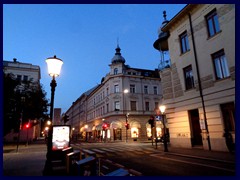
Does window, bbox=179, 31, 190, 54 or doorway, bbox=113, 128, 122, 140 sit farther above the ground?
window, bbox=179, 31, 190, 54

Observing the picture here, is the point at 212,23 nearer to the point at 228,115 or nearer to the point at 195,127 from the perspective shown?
the point at 228,115

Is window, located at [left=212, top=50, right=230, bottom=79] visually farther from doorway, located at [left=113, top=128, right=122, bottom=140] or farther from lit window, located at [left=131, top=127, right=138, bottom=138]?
doorway, located at [left=113, top=128, right=122, bottom=140]

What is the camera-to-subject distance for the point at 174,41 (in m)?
18.2

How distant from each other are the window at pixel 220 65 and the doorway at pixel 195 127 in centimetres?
390

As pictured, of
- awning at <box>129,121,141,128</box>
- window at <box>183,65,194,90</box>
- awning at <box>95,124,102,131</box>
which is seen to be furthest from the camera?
awning at <box>95,124,102,131</box>

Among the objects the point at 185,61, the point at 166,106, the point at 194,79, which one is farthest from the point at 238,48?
the point at 166,106

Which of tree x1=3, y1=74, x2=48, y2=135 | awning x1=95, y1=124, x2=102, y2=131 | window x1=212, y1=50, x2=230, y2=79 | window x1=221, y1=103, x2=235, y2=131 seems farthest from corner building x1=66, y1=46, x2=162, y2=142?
window x1=221, y1=103, x2=235, y2=131

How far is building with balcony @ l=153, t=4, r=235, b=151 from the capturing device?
41.7 ft

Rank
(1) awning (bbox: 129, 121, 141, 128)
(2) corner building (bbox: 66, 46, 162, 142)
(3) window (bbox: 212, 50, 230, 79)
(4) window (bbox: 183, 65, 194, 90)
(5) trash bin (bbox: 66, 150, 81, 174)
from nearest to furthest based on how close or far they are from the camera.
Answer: (5) trash bin (bbox: 66, 150, 81, 174)
(3) window (bbox: 212, 50, 230, 79)
(4) window (bbox: 183, 65, 194, 90)
(2) corner building (bbox: 66, 46, 162, 142)
(1) awning (bbox: 129, 121, 141, 128)

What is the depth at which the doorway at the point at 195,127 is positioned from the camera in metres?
15.7

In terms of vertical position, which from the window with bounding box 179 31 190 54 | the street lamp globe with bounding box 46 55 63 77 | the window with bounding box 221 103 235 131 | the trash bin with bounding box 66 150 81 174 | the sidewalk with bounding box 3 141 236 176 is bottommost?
the sidewalk with bounding box 3 141 236 176

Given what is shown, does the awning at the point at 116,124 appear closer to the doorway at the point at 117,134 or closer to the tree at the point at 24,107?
the doorway at the point at 117,134

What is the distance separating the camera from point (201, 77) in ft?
48.5

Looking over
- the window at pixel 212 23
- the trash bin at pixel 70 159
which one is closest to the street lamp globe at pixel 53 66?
the trash bin at pixel 70 159
